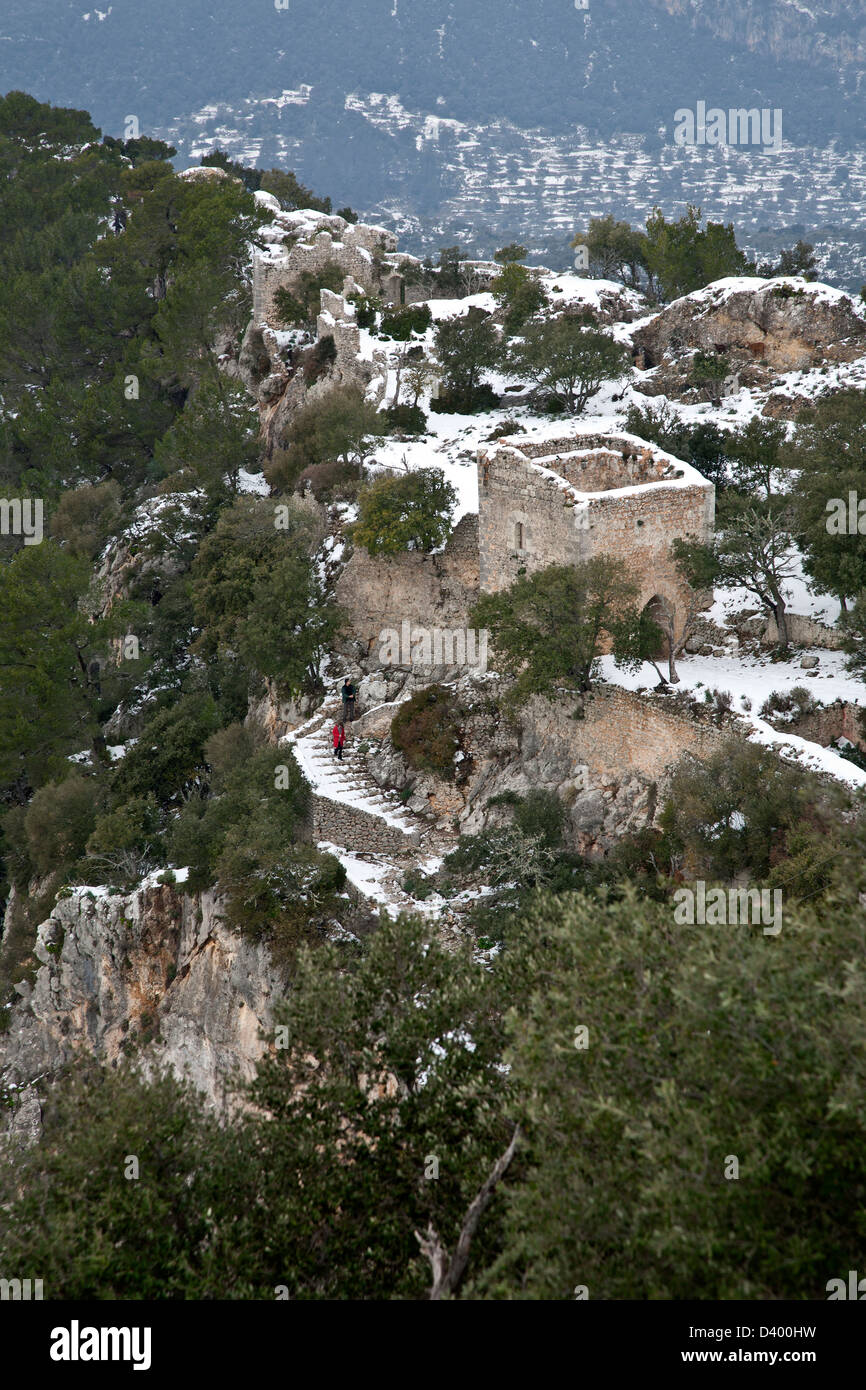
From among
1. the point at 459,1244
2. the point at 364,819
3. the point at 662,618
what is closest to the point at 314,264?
the point at 662,618

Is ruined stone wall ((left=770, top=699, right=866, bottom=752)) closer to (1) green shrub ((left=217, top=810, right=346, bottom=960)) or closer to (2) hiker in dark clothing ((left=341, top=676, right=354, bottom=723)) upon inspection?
(1) green shrub ((left=217, top=810, right=346, bottom=960))

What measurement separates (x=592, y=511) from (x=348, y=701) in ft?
26.7

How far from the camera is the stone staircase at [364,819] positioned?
25.1 meters

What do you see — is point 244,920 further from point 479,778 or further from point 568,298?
point 568,298

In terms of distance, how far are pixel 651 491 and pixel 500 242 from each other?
15110 cm

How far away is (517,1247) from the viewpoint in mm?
10352

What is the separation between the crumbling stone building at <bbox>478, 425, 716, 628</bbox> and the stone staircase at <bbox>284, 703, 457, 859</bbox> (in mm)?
5074

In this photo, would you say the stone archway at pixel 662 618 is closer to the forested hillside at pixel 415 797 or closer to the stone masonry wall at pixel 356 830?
the forested hillside at pixel 415 797

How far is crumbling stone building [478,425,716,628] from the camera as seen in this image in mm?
24234

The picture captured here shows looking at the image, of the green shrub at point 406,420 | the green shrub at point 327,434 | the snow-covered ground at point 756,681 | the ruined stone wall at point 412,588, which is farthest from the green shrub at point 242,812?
the green shrub at point 406,420

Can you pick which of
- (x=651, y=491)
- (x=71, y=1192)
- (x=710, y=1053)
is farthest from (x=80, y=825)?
(x=710, y=1053)

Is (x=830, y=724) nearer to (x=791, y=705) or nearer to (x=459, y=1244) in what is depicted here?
(x=791, y=705)

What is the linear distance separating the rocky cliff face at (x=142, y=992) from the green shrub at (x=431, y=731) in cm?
535
